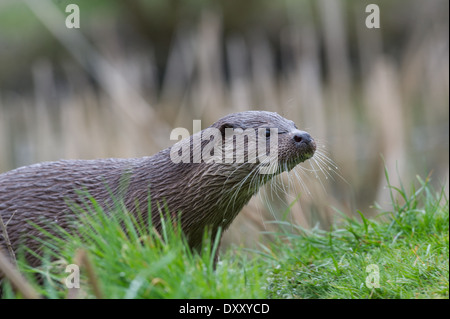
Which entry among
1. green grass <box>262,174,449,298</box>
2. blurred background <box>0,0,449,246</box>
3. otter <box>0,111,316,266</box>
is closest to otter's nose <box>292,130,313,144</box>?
otter <box>0,111,316,266</box>

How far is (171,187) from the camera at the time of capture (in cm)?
285

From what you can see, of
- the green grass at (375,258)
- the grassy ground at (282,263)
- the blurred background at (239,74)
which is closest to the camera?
the grassy ground at (282,263)

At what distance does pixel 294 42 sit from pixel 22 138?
5.59 metres

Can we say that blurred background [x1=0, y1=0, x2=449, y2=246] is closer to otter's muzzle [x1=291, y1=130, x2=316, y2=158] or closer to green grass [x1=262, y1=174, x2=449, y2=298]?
green grass [x1=262, y1=174, x2=449, y2=298]

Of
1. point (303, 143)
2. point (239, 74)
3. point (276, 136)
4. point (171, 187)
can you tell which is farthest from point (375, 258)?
point (239, 74)

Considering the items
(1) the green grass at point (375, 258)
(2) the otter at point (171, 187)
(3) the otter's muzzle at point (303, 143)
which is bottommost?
(1) the green grass at point (375, 258)

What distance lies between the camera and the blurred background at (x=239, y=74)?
22.2ft

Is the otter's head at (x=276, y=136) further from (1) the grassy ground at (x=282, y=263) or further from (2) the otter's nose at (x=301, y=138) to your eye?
(1) the grassy ground at (x=282, y=263)

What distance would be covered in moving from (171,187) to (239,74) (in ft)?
15.2

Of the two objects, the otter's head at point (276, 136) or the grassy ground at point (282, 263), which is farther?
the otter's head at point (276, 136)

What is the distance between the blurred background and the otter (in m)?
3.14

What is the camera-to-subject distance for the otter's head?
279 cm

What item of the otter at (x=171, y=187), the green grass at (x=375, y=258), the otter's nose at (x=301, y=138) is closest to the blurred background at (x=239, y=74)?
the otter at (x=171, y=187)
